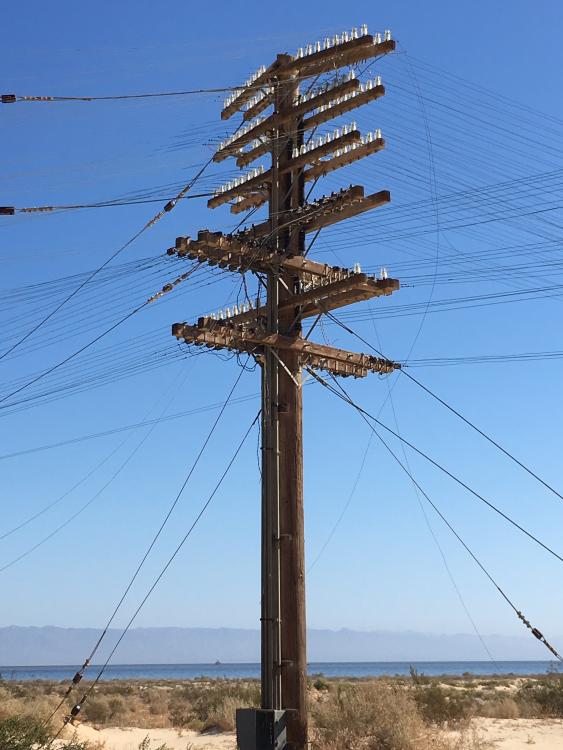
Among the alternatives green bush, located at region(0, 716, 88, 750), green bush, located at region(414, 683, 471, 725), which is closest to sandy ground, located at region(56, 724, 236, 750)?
green bush, located at region(414, 683, 471, 725)

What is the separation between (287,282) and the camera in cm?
1736

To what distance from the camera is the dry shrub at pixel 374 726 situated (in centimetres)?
1834

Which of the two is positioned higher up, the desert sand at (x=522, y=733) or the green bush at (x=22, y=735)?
the green bush at (x=22, y=735)

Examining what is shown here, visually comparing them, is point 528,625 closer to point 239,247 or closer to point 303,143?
point 239,247

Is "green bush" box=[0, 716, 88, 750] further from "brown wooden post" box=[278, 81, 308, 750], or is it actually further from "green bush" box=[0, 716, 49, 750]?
"brown wooden post" box=[278, 81, 308, 750]

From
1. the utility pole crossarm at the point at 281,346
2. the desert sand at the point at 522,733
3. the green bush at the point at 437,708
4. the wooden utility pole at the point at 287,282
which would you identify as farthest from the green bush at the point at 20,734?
the green bush at the point at 437,708

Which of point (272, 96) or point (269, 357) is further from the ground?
point (272, 96)

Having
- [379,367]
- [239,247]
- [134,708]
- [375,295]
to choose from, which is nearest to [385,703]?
[379,367]

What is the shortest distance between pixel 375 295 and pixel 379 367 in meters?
1.78

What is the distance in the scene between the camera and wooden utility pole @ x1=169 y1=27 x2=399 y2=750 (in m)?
14.9

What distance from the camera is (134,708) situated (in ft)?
113

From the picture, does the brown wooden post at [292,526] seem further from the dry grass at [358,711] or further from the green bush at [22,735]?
the green bush at [22,735]

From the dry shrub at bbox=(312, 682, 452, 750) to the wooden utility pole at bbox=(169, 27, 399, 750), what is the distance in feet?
14.5

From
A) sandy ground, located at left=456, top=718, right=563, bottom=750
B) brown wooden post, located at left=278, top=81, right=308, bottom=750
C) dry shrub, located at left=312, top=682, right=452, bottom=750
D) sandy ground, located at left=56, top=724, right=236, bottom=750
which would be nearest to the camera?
brown wooden post, located at left=278, top=81, right=308, bottom=750
